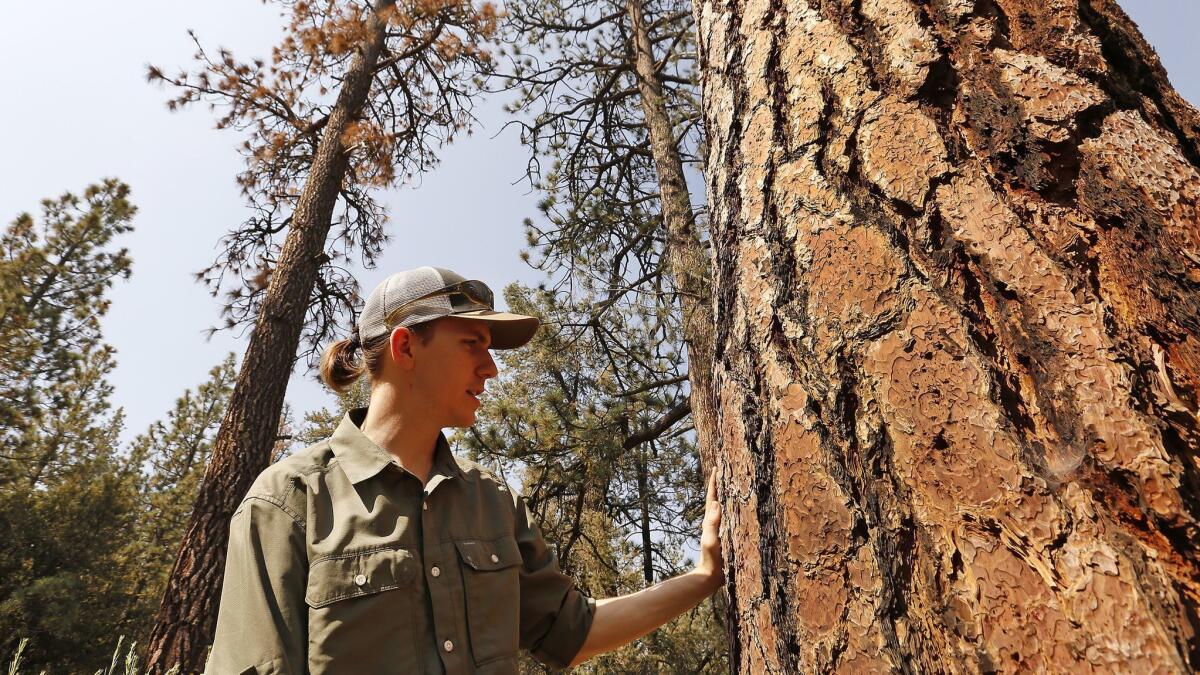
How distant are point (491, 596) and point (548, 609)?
23 cm

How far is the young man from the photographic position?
50.8 inches

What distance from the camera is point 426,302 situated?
174 cm

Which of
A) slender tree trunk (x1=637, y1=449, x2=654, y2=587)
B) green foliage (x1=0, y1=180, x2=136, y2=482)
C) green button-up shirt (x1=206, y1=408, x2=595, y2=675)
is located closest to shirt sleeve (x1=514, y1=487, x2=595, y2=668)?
green button-up shirt (x1=206, y1=408, x2=595, y2=675)

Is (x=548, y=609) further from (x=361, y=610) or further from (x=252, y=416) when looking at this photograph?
(x=252, y=416)

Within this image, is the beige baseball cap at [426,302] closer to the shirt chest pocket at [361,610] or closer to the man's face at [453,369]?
the man's face at [453,369]

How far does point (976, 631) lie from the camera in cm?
59

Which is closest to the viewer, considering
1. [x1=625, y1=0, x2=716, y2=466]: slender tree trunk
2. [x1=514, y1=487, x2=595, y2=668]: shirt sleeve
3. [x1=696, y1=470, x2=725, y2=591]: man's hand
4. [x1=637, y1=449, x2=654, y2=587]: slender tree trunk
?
[x1=696, y1=470, x2=725, y2=591]: man's hand

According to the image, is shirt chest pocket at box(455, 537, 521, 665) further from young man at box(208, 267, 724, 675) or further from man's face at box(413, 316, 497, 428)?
man's face at box(413, 316, 497, 428)

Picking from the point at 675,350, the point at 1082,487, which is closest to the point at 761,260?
the point at 1082,487

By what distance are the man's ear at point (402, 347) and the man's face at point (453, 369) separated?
0.02 meters

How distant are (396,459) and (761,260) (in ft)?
3.41

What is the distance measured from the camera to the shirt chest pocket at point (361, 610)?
127 cm

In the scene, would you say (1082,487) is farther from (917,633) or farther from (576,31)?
(576,31)

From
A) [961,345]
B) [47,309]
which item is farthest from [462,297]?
[47,309]
